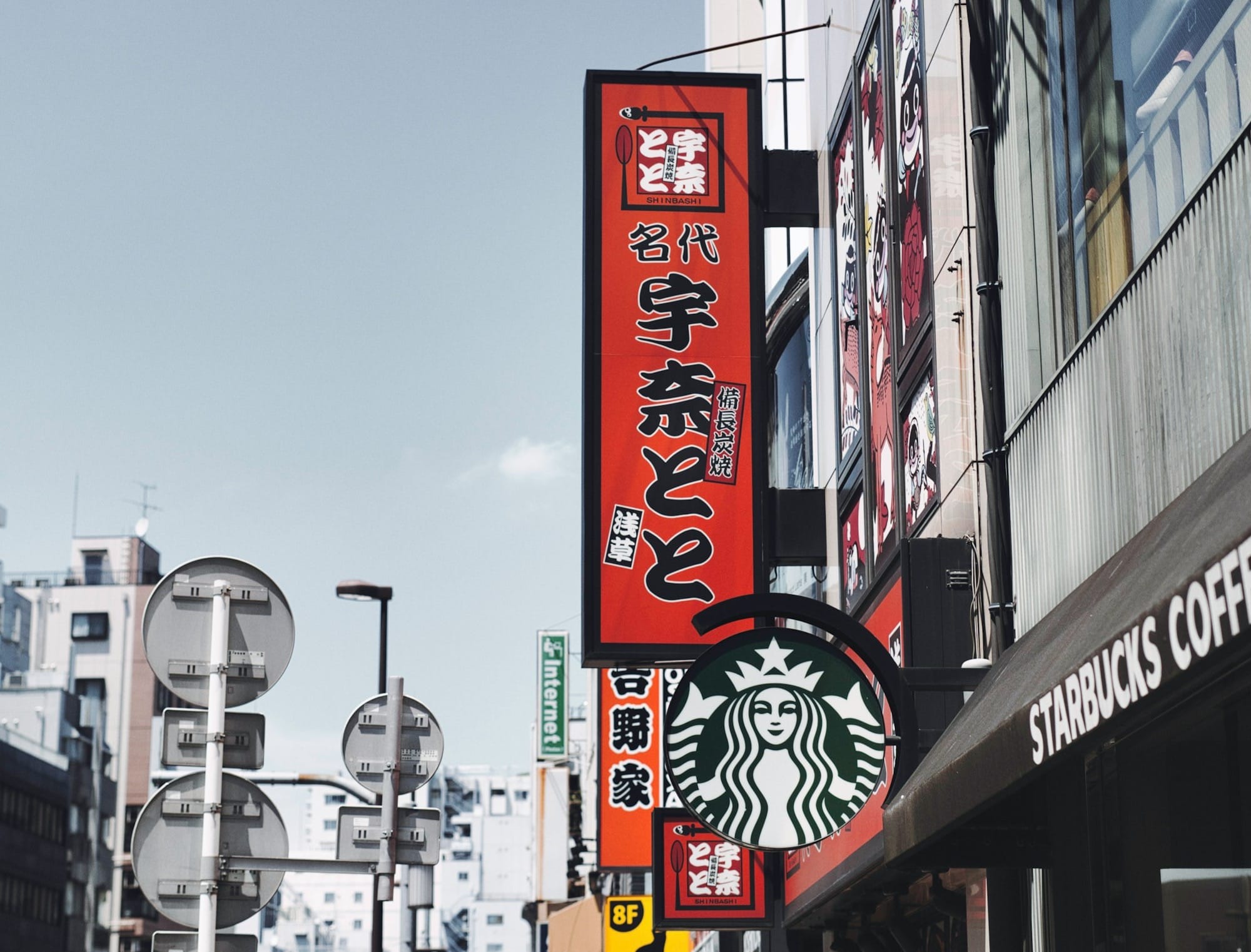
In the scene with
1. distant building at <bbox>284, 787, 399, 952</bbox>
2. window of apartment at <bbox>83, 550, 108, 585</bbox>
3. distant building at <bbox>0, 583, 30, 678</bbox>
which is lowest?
distant building at <bbox>284, 787, 399, 952</bbox>

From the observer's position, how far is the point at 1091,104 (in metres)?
8.69

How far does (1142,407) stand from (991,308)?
8.26 feet

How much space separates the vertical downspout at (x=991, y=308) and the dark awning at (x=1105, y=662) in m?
0.99

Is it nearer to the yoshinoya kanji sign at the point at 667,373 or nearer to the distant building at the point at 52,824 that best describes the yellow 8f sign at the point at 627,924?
the yoshinoya kanji sign at the point at 667,373

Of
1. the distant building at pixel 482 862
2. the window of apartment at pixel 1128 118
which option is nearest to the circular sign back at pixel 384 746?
the window of apartment at pixel 1128 118

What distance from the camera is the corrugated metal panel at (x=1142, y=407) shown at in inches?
257

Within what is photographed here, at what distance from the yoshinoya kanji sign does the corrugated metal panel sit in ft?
12.3

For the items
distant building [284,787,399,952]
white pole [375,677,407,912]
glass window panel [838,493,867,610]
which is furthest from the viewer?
distant building [284,787,399,952]

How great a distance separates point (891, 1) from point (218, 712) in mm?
6829

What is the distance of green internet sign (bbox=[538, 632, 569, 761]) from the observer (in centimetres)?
6406

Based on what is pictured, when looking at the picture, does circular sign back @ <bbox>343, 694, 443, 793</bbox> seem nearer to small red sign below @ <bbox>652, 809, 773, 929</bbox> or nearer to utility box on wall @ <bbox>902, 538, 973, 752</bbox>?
utility box on wall @ <bbox>902, 538, 973, 752</bbox>

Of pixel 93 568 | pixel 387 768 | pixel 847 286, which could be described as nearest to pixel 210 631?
pixel 387 768

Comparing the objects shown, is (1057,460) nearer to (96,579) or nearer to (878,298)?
(878,298)

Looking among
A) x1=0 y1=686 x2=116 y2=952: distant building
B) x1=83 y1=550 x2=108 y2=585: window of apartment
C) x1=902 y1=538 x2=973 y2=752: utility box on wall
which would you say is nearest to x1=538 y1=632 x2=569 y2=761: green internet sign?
x1=0 y1=686 x2=116 y2=952: distant building
